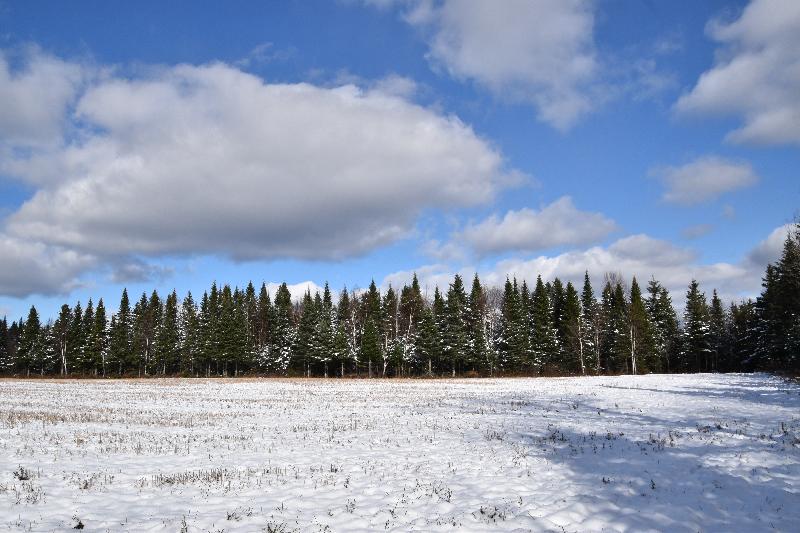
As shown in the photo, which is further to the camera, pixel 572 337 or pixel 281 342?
pixel 281 342

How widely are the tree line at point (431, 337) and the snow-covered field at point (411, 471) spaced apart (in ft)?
188

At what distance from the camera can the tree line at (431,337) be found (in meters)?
80.4

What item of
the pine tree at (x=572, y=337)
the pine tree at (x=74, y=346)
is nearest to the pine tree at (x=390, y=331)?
the pine tree at (x=572, y=337)

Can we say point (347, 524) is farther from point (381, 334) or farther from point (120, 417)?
point (381, 334)

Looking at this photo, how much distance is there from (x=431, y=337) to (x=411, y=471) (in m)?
68.2

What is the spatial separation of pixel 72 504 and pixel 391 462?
758cm

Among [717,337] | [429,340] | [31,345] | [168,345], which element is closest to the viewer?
[429,340]

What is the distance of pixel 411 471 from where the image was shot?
43.7 ft

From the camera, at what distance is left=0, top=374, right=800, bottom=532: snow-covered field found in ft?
30.7

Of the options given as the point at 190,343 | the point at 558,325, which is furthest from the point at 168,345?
the point at 558,325

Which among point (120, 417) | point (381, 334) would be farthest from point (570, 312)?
point (120, 417)

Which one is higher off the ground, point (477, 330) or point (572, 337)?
point (477, 330)

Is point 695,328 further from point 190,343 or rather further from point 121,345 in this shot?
point 121,345

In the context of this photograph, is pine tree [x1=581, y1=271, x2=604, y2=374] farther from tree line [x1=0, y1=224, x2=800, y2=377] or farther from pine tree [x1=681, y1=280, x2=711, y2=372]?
pine tree [x1=681, y1=280, x2=711, y2=372]
